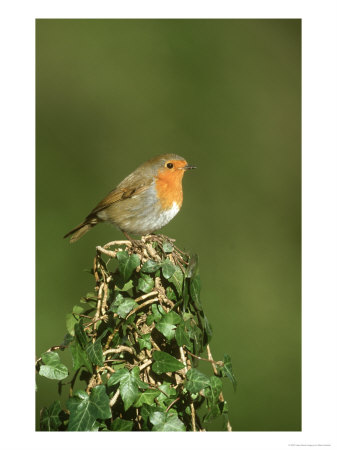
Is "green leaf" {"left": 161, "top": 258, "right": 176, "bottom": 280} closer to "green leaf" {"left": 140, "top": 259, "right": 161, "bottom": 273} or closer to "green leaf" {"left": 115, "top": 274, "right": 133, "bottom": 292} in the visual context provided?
"green leaf" {"left": 140, "top": 259, "right": 161, "bottom": 273}

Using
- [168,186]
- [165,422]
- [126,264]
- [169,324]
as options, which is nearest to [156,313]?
[169,324]

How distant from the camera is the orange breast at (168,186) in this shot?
2676 mm

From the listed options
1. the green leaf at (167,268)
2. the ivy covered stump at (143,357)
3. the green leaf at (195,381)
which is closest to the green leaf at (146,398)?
the ivy covered stump at (143,357)

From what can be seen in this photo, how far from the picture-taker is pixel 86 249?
3564 mm

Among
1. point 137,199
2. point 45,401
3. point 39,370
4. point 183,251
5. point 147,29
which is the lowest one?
point 45,401

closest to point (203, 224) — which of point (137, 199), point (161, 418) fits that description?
point (137, 199)

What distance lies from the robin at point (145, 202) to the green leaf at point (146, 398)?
1.35 metres

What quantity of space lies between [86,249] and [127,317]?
2186 millimetres

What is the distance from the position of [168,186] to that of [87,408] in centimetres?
150

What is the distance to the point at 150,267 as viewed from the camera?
147cm

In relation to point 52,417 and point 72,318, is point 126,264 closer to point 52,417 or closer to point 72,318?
point 72,318

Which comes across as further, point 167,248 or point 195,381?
point 167,248

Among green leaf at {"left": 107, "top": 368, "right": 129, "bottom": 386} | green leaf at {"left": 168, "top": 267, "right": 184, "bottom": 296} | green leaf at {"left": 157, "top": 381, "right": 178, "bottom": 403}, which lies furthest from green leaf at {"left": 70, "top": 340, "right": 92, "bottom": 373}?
green leaf at {"left": 168, "top": 267, "right": 184, "bottom": 296}

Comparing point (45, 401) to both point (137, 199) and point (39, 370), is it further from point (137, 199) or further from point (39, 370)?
point (137, 199)
